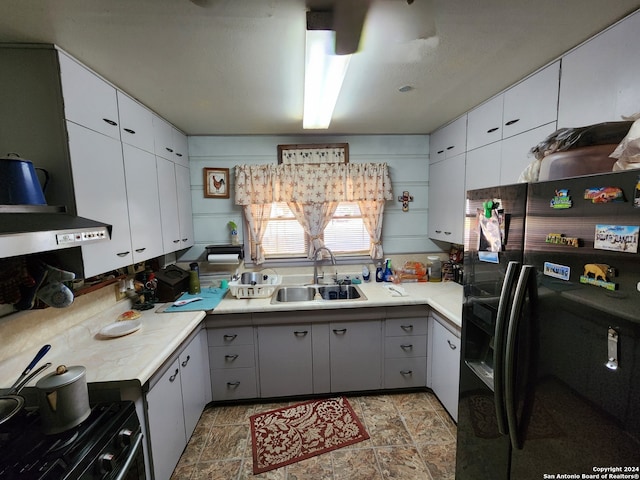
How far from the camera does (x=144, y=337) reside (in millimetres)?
1552

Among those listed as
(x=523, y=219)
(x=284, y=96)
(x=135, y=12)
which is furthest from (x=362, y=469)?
(x=135, y=12)

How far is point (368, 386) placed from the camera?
222 centimetres

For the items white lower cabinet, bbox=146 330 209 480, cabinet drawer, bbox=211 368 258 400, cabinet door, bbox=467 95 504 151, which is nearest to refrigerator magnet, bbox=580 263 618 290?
cabinet door, bbox=467 95 504 151

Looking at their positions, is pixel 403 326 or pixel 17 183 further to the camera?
pixel 403 326

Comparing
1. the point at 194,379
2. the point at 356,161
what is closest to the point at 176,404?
the point at 194,379

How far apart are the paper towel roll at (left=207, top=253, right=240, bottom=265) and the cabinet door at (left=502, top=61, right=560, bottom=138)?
2.38m

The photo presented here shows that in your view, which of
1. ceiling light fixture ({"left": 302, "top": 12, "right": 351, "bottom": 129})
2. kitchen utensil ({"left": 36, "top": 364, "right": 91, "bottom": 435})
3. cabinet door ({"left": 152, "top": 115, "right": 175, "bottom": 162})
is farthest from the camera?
cabinet door ({"left": 152, "top": 115, "right": 175, "bottom": 162})

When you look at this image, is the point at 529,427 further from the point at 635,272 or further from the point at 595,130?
the point at 595,130

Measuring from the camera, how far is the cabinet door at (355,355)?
2156 millimetres

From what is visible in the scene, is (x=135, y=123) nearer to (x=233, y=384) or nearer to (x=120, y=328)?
(x=120, y=328)

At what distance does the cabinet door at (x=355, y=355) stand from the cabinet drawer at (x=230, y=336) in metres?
0.68

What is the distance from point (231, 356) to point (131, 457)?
3.48 feet

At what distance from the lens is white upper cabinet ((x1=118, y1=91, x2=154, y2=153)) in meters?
1.61

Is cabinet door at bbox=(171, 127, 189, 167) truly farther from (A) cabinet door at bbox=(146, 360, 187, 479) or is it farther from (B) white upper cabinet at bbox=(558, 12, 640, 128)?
(B) white upper cabinet at bbox=(558, 12, 640, 128)
